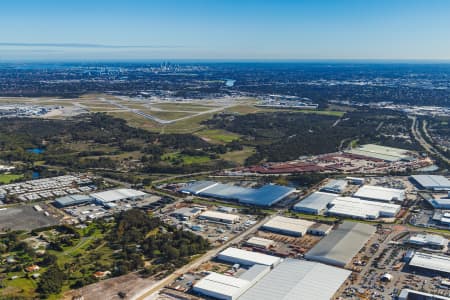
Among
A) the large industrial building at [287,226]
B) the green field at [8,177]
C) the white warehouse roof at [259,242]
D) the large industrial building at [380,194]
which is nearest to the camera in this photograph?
the white warehouse roof at [259,242]

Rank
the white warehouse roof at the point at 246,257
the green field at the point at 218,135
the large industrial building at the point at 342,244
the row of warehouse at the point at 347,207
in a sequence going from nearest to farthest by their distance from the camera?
the white warehouse roof at the point at 246,257
the large industrial building at the point at 342,244
the row of warehouse at the point at 347,207
the green field at the point at 218,135

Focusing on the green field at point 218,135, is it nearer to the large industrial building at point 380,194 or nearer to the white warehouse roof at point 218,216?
the large industrial building at point 380,194

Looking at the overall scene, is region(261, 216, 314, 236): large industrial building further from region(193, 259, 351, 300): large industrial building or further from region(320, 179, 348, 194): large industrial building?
region(320, 179, 348, 194): large industrial building

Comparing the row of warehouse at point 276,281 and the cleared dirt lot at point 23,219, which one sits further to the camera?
the cleared dirt lot at point 23,219

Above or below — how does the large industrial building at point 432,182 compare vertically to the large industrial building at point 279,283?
above

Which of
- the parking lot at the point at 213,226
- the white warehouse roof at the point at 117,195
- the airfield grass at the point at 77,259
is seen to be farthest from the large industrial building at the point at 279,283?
the white warehouse roof at the point at 117,195

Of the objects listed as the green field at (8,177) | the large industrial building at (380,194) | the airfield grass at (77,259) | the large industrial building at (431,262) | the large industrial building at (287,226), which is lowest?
the green field at (8,177)

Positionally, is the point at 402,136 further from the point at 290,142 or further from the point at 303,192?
the point at 303,192
